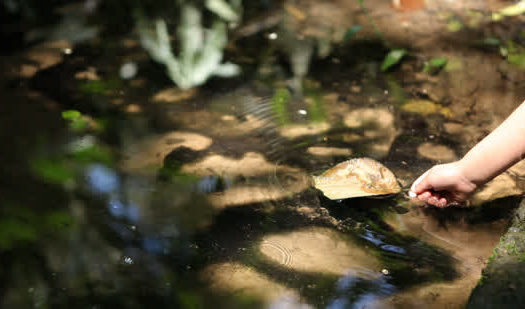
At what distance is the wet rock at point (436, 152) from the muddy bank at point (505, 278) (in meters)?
0.58

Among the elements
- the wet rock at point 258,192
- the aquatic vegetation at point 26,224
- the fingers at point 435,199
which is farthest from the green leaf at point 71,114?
the fingers at point 435,199

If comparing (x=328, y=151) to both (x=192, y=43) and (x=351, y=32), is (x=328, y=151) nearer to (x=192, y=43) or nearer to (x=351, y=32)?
(x=351, y=32)

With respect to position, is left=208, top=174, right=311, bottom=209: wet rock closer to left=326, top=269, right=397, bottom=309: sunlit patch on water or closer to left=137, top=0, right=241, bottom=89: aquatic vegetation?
left=326, top=269, right=397, bottom=309: sunlit patch on water

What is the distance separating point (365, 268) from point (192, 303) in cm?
53

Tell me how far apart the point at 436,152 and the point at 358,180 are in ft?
1.46

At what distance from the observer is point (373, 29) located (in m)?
3.08

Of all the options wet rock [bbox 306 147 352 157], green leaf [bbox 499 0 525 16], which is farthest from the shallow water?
green leaf [bbox 499 0 525 16]

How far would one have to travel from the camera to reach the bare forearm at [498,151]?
1565 mm

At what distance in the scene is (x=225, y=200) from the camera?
1.96 m

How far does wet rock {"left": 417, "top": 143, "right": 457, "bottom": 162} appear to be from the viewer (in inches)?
83.2

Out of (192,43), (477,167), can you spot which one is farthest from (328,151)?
(192,43)

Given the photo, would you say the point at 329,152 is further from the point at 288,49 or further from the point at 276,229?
the point at 288,49

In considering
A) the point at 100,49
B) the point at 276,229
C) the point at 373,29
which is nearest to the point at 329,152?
the point at 276,229

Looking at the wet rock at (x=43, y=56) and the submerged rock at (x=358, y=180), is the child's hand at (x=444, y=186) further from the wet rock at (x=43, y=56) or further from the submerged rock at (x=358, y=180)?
the wet rock at (x=43, y=56)
